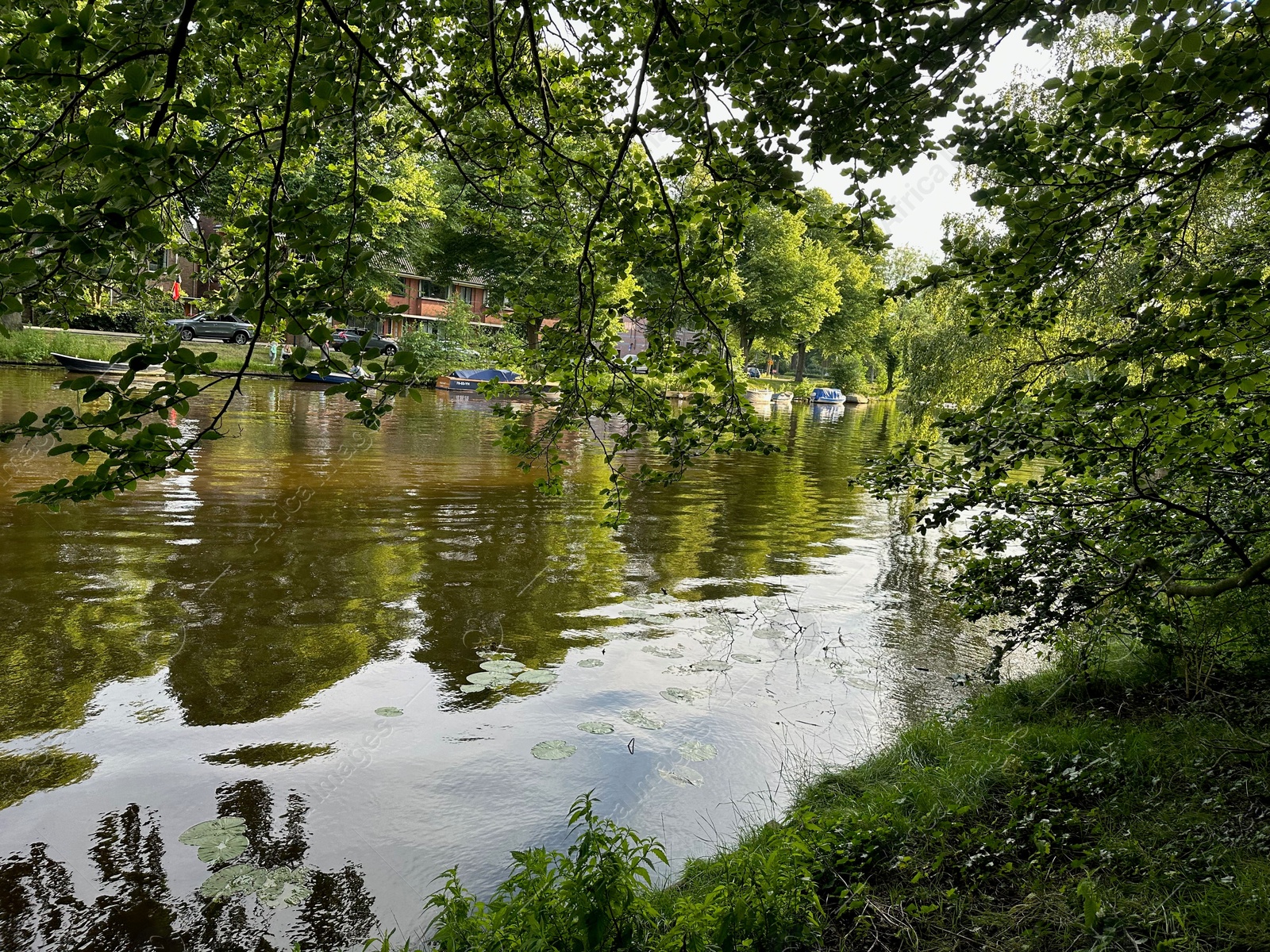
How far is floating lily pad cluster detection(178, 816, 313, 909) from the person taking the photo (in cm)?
439

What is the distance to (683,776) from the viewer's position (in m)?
5.95

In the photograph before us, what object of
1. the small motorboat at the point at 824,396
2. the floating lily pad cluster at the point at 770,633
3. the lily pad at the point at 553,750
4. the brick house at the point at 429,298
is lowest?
the lily pad at the point at 553,750

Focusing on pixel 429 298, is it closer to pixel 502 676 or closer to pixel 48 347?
pixel 48 347

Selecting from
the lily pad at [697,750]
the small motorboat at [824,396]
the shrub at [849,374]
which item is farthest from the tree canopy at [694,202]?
the shrub at [849,374]

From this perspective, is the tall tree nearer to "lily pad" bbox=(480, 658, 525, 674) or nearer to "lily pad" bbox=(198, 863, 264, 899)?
"lily pad" bbox=(480, 658, 525, 674)

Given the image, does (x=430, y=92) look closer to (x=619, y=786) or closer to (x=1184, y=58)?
(x=1184, y=58)

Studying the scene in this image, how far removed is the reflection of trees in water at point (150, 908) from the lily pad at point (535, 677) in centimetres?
263

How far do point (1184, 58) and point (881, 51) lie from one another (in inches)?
47.1

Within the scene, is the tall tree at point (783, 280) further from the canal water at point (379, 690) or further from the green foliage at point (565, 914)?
the green foliage at point (565, 914)

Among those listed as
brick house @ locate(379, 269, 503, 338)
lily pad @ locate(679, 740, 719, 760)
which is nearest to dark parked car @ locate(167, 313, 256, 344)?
brick house @ locate(379, 269, 503, 338)

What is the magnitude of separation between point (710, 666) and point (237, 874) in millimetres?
4601

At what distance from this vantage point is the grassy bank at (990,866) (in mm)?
3504

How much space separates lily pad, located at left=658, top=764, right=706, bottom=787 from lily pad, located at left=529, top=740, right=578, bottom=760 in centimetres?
73

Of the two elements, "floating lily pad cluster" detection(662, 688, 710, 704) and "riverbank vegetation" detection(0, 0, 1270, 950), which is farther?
"floating lily pad cluster" detection(662, 688, 710, 704)
